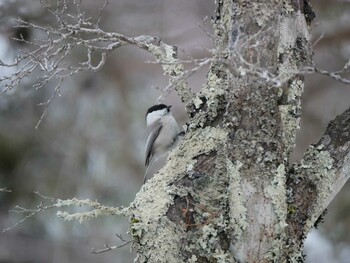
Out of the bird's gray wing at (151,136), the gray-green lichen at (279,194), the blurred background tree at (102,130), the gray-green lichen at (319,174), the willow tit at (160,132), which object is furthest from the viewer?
the blurred background tree at (102,130)

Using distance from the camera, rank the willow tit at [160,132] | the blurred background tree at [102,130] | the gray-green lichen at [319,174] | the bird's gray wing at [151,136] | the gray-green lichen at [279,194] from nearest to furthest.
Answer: the gray-green lichen at [279,194], the gray-green lichen at [319,174], the willow tit at [160,132], the bird's gray wing at [151,136], the blurred background tree at [102,130]

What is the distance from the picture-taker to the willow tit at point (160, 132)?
410 cm

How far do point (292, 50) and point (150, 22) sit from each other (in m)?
3.46

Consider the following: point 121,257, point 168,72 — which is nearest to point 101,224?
point 121,257

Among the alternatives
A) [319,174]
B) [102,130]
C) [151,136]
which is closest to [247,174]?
[319,174]

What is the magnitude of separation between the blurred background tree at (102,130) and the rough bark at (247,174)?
285cm

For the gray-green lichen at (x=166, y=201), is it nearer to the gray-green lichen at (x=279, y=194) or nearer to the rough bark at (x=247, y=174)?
the rough bark at (x=247, y=174)

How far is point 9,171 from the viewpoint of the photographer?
6.31m

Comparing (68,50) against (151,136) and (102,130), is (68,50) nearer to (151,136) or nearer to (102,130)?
(151,136)

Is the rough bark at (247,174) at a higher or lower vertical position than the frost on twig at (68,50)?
lower

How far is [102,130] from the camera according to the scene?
652cm

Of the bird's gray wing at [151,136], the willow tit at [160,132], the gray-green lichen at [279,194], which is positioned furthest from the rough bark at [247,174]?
the bird's gray wing at [151,136]

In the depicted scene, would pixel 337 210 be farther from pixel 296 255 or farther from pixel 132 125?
pixel 296 255

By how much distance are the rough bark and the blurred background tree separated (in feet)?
9.34
